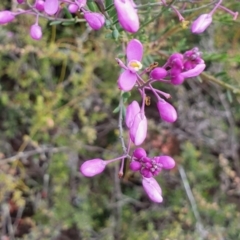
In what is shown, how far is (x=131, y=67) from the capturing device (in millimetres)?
1068

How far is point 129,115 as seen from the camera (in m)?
1.14

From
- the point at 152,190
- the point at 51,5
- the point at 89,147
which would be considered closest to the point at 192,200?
the point at 89,147

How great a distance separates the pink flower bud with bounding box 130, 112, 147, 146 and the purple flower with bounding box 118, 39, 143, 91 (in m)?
0.08

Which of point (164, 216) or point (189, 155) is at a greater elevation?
point (189, 155)

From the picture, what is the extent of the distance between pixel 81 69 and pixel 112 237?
79 cm

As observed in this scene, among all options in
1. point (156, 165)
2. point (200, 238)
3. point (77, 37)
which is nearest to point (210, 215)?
point (200, 238)

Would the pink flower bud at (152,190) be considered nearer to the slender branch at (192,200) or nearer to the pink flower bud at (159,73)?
the pink flower bud at (159,73)

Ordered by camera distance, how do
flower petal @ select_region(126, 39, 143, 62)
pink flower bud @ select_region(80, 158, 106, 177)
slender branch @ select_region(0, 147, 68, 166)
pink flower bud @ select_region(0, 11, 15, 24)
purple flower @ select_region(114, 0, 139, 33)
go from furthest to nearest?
slender branch @ select_region(0, 147, 68, 166) → pink flower bud @ select_region(0, 11, 15, 24) → pink flower bud @ select_region(80, 158, 106, 177) → flower petal @ select_region(126, 39, 143, 62) → purple flower @ select_region(114, 0, 139, 33)

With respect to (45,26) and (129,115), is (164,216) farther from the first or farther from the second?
(129,115)

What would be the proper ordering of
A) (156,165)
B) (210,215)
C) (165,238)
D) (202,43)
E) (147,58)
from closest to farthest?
1. (156,165)
2. (147,58)
3. (165,238)
4. (210,215)
5. (202,43)

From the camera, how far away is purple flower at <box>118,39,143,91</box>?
1.04m

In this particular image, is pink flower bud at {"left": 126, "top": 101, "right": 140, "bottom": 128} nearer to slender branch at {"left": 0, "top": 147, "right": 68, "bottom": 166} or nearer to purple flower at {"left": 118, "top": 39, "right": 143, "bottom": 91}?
purple flower at {"left": 118, "top": 39, "right": 143, "bottom": 91}

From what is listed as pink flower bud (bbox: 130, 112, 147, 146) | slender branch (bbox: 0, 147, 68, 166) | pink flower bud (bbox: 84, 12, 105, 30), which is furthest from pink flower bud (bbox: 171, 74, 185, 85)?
slender branch (bbox: 0, 147, 68, 166)

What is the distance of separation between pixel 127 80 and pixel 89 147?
1.19 m
